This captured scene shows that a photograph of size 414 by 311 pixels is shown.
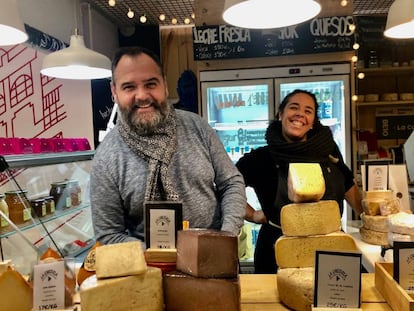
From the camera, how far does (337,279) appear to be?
114 centimetres

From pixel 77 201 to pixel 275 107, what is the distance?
208 cm

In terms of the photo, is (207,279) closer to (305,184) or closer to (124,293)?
(124,293)

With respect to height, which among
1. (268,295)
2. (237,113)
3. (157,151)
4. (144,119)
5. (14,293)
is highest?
(237,113)

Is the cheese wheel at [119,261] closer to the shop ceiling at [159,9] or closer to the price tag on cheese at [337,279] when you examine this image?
the price tag on cheese at [337,279]

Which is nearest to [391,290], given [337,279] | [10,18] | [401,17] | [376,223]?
[337,279]

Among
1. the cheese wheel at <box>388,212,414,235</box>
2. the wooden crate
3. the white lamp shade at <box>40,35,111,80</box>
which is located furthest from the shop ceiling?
the wooden crate

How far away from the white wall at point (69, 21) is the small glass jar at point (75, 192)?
160 centimetres

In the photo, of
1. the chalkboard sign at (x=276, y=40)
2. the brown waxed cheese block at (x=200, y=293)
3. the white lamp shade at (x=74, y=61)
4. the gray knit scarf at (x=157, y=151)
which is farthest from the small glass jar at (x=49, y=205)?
the chalkboard sign at (x=276, y=40)

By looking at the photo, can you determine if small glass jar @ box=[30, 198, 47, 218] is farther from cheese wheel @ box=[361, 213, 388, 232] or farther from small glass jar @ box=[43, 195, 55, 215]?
cheese wheel @ box=[361, 213, 388, 232]

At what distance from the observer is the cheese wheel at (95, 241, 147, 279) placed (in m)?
1.03

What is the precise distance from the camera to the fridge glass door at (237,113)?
13.5 ft

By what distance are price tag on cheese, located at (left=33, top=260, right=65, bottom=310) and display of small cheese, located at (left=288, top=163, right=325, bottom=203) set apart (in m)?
0.74

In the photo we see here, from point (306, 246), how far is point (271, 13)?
95 cm

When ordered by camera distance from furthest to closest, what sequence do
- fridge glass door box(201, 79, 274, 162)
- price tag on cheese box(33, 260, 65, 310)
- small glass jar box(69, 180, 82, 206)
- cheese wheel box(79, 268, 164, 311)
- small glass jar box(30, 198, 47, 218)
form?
fridge glass door box(201, 79, 274, 162) < small glass jar box(69, 180, 82, 206) < small glass jar box(30, 198, 47, 218) < price tag on cheese box(33, 260, 65, 310) < cheese wheel box(79, 268, 164, 311)
